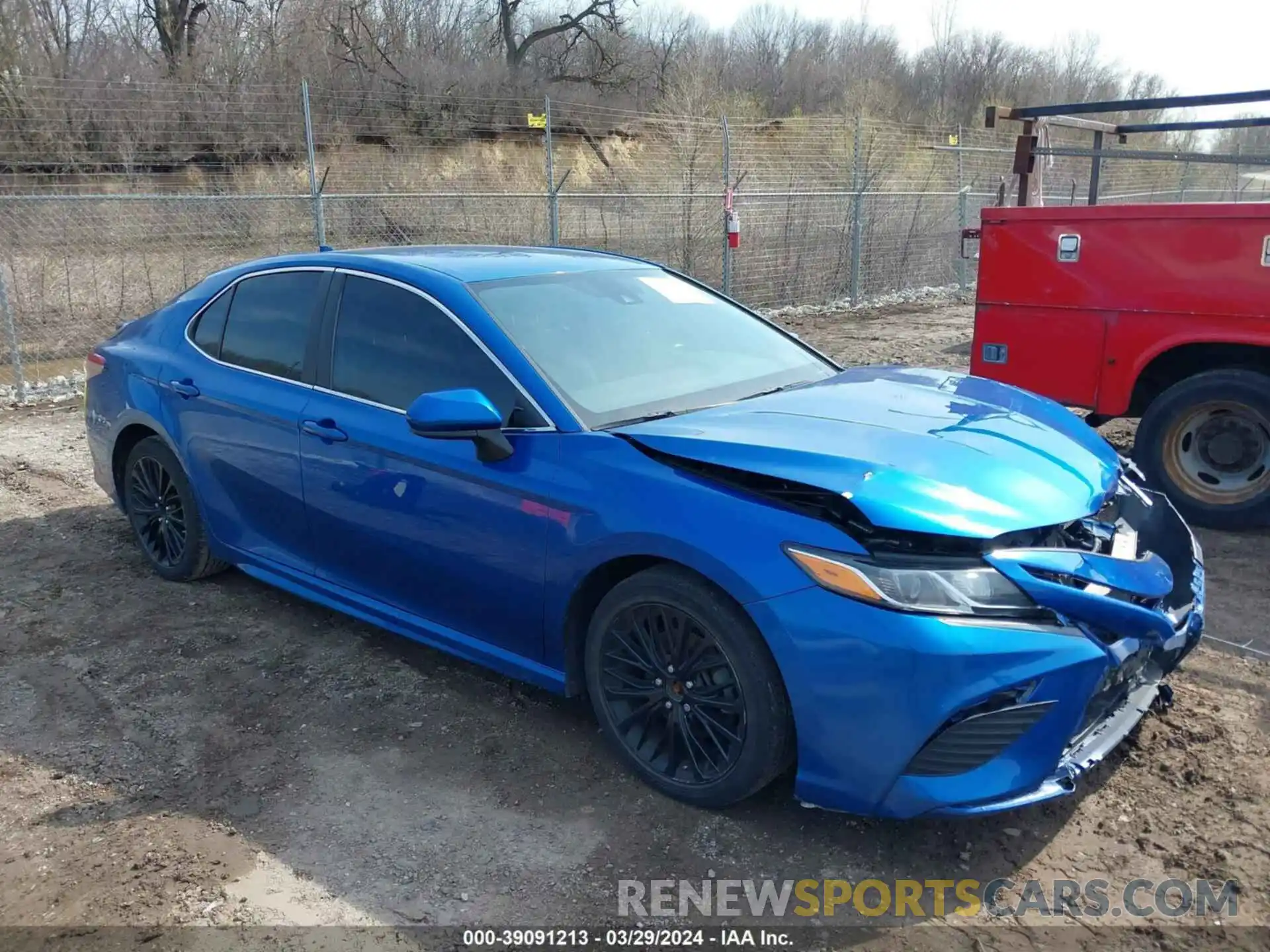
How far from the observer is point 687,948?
2.50 meters

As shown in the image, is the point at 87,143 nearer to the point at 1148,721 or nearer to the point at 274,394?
the point at 274,394

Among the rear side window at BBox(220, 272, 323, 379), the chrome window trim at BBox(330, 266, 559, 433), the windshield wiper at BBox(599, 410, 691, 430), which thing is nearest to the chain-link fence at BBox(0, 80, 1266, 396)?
the rear side window at BBox(220, 272, 323, 379)

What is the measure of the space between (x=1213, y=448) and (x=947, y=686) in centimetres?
389

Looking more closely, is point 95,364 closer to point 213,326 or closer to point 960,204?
point 213,326

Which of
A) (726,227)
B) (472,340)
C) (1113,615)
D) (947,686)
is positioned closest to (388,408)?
(472,340)

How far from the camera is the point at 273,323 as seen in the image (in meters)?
4.25

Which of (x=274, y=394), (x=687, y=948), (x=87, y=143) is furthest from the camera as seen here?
(x=87, y=143)

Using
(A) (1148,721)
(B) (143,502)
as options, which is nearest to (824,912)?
(A) (1148,721)

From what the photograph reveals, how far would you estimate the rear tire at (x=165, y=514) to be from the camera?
4664 mm

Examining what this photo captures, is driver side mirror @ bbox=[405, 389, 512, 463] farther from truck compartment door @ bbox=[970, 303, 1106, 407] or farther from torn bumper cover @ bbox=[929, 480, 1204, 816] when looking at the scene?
truck compartment door @ bbox=[970, 303, 1106, 407]

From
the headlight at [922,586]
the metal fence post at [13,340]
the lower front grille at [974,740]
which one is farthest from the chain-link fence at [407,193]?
the lower front grille at [974,740]

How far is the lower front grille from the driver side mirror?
156cm

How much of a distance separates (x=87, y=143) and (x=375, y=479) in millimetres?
13285

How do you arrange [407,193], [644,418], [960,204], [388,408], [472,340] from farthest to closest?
[960,204] < [407,193] < [388,408] < [472,340] < [644,418]
